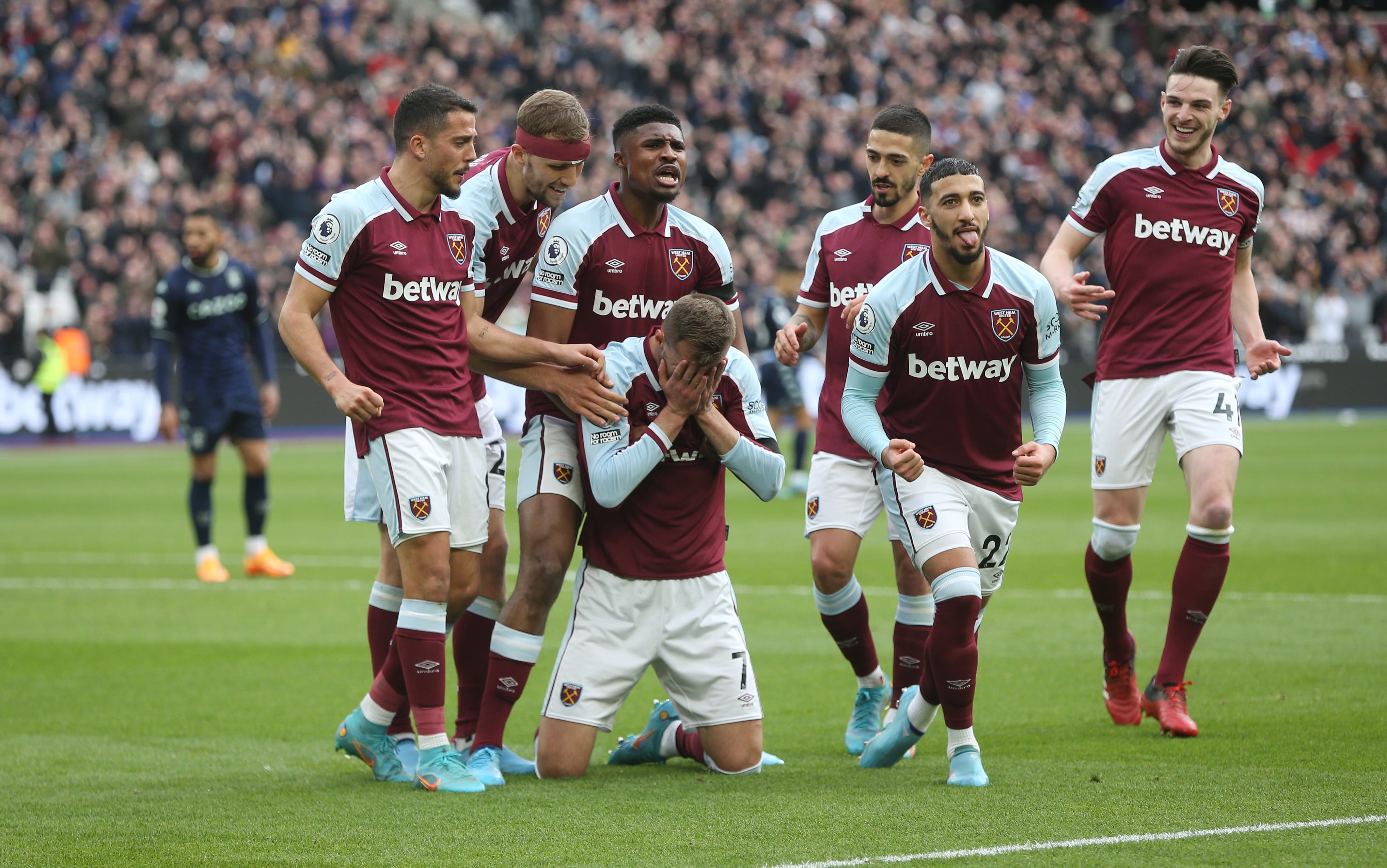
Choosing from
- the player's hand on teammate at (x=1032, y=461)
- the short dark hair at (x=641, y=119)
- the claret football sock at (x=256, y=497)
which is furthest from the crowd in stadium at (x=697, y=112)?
the player's hand on teammate at (x=1032, y=461)

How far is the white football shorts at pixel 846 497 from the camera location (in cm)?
652

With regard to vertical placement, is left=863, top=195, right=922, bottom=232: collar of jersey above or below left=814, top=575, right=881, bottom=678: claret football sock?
above

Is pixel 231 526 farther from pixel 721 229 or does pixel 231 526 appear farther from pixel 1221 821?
pixel 721 229

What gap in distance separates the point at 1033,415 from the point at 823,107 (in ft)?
85.4

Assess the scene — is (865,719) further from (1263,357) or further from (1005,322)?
(1263,357)

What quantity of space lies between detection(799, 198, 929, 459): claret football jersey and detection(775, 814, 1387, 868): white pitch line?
237 cm

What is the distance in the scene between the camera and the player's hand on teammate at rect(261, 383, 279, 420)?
11227 millimetres

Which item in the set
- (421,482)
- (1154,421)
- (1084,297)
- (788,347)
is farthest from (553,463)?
(1154,421)

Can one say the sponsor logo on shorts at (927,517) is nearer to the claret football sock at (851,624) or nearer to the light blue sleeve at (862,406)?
the light blue sleeve at (862,406)

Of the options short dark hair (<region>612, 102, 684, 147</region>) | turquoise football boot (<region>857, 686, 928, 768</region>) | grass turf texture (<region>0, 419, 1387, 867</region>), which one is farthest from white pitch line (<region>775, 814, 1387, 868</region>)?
short dark hair (<region>612, 102, 684, 147</region>)

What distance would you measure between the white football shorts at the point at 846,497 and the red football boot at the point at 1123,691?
3.69 ft

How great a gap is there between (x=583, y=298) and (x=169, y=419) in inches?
236

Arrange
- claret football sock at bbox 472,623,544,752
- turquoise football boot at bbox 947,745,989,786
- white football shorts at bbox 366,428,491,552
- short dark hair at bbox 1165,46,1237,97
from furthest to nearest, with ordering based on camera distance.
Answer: short dark hair at bbox 1165,46,1237,97
claret football sock at bbox 472,623,544,752
white football shorts at bbox 366,428,491,552
turquoise football boot at bbox 947,745,989,786

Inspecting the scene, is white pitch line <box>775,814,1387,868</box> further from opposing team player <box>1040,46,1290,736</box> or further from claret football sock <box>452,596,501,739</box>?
claret football sock <box>452,596,501,739</box>
